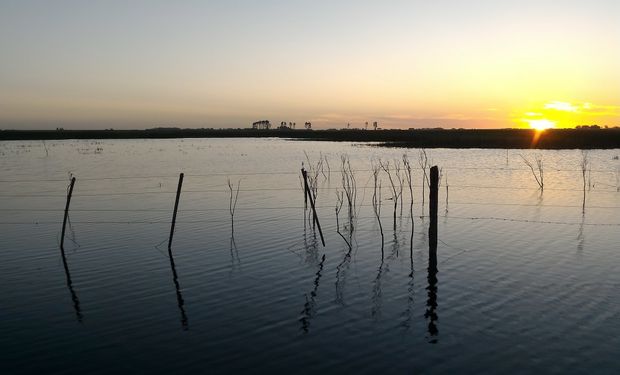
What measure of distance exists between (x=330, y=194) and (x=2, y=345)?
23.8 meters

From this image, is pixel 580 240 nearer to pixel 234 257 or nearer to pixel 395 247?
pixel 395 247

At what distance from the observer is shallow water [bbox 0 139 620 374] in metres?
9.62

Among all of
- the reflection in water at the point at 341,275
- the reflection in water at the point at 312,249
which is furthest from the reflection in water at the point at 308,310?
the reflection in water at the point at 312,249

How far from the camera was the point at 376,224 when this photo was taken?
2259 centimetres

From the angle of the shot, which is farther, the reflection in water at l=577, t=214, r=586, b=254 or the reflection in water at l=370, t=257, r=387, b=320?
the reflection in water at l=577, t=214, r=586, b=254

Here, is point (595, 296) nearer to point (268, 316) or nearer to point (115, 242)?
point (268, 316)

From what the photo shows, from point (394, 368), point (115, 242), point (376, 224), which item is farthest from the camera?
point (376, 224)

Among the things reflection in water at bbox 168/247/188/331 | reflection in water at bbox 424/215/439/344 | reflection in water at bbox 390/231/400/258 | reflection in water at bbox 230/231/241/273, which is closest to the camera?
reflection in water at bbox 424/215/439/344

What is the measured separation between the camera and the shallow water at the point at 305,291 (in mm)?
9617

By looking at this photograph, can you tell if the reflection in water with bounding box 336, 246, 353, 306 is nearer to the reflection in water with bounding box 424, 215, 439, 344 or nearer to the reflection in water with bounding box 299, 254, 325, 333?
the reflection in water with bounding box 299, 254, 325, 333

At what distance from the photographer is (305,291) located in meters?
13.5

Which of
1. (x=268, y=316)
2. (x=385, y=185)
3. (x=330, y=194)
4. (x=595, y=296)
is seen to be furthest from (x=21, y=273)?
(x=385, y=185)

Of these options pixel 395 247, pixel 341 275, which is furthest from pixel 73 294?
pixel 395 247

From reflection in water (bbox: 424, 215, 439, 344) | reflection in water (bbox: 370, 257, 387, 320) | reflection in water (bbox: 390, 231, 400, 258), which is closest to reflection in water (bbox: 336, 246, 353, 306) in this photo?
reflection in water (bbox: 370, 257, 387, 320)
